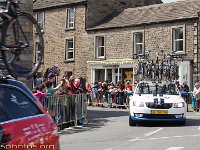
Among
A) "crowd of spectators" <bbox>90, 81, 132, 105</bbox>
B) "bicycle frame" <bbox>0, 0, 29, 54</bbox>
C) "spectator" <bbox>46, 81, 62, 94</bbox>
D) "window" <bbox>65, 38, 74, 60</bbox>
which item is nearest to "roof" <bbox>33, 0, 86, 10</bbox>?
"window" <bbox>65, 38, 74, 60</bbox>

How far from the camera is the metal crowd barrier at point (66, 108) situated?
14.7 meters

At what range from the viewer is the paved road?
11.2 metres

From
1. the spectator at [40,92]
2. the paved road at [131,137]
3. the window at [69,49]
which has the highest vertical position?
the window at [69,49]

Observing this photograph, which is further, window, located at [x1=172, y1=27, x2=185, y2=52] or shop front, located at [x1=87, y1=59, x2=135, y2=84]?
shop front, located at [x1=87, y1=59, x2=135, y2=84]

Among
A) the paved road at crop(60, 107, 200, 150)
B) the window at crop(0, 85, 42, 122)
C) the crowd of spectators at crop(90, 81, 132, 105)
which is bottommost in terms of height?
the paved road at crop(60, 107, 200, 150)

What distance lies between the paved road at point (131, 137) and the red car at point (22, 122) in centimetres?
513

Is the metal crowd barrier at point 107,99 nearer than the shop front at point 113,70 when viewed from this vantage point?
Yes

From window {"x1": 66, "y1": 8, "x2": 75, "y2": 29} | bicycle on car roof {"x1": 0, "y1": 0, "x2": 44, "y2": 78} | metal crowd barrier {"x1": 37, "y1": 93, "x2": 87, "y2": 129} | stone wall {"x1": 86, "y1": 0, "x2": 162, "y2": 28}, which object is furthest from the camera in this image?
window {"x1": 66, "y1": 8, "x2": 75, "y2": 29}

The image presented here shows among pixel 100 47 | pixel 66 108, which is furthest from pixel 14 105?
pixel 100 47

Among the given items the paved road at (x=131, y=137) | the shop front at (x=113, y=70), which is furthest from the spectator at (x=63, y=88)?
the shop front at (x=113, y=70)

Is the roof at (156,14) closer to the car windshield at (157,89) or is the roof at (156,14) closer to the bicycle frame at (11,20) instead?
the car windshield at (157,89)

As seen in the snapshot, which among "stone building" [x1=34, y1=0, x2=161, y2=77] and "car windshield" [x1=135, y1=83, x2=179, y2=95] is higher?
"stone building" [x1=34, y1=0, x2=161, y2=77]

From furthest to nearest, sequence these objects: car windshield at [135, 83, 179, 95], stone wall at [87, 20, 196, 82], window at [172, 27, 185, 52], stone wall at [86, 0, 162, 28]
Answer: stone wall at [86, 0, 162, 28]
window at [172, 27, 185, 52]
stone wall at [87, 20, 196, 82]
car windshield at [135, 83, 179, 95]

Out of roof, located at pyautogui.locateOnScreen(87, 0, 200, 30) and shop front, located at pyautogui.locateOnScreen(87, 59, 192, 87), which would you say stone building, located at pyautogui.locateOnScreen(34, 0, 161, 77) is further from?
roof, located at pyautogui.locateOnScreen(87, 0, 200, 30)
